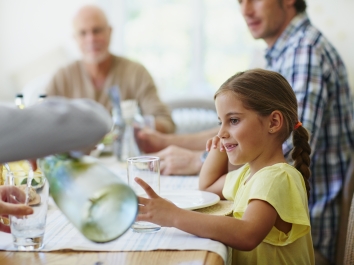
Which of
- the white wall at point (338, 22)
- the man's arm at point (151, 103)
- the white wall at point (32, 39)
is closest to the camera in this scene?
the man's arm at point (151, 103)

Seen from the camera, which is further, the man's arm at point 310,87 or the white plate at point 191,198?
the man's arm at point 310,87

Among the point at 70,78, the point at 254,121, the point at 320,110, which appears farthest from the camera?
the point at 70,78

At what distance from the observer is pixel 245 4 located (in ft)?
6.98

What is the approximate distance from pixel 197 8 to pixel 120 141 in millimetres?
2651

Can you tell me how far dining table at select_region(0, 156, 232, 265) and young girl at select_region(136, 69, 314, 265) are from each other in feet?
0.12

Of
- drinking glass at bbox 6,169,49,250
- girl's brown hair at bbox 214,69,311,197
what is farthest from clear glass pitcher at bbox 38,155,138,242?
girl's brown hair at bbox 214,69,311,197

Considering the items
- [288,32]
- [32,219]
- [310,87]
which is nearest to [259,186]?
[32,219]

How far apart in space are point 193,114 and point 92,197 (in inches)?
93.0

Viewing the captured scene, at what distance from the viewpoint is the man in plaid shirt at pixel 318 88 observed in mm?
1863

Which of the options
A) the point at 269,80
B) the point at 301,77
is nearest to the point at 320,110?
the point at 301,77

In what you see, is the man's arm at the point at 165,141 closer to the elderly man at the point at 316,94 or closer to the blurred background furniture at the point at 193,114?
the elderly man at the point at 316,94

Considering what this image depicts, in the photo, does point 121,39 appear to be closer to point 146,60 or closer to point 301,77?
point 146,60

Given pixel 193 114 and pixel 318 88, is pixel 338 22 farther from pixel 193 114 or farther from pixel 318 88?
pixel 318 88

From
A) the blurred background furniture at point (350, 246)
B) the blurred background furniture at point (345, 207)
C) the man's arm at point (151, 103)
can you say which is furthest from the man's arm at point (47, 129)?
the man's arm at point (151, 103)
